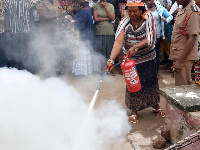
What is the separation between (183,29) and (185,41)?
193 millimetres

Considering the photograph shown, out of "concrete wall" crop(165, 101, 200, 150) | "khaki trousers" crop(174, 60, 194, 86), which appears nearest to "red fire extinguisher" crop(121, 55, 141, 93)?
"concrete wall" crop(165, 101, 200, 150)

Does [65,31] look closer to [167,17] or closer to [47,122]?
[167,17]

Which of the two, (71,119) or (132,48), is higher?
(132,48)

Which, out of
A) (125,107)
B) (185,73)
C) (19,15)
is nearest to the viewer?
(185,73)

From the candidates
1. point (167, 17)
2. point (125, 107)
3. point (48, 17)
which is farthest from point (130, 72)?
point (48, 17)

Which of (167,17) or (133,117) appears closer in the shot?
(133,117)

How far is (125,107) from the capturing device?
15.4 ft

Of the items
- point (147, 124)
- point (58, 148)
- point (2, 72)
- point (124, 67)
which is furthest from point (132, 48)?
point (2, 72)

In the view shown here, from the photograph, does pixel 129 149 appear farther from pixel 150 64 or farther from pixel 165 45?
pixel 165 45

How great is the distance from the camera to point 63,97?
4.21m

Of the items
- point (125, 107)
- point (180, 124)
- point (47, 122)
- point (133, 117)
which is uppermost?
point (180, 124)

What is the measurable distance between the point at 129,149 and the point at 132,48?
1.44 meters

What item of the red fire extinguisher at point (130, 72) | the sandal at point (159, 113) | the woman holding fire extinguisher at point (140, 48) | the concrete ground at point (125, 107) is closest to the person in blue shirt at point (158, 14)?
the concrete ground at point (125, 107)

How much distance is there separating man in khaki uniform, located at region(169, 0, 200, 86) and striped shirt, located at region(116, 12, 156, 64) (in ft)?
1.40
